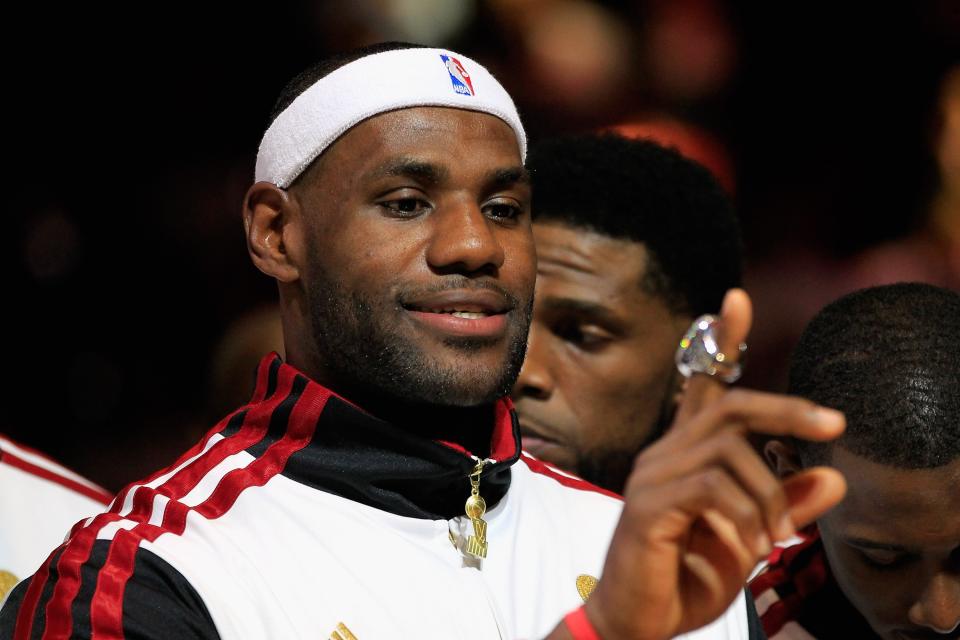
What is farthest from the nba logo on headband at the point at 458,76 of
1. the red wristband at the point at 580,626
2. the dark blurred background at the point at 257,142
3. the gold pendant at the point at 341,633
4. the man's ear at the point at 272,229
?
the dark blurred background at the point at 257,142

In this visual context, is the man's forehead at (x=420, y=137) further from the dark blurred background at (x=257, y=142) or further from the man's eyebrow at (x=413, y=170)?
the dark blurred background at (x=257, y=142)

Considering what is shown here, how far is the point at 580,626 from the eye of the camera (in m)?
1.81

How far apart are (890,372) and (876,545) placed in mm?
344

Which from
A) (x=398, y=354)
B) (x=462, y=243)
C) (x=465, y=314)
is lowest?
(x=398, y=354)

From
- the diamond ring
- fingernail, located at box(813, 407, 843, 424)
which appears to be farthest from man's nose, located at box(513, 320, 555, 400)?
fingernail, located at box(813, 407, 843, 424)

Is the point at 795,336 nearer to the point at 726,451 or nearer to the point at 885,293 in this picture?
the point at 885,293

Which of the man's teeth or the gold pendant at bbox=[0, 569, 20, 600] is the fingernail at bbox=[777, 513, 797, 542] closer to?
the man's teeth

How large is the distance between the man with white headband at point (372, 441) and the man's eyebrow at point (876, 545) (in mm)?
294

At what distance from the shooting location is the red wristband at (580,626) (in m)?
1.80

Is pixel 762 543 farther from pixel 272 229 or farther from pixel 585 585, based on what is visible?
pixel 272 229

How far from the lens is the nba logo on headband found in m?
2.60

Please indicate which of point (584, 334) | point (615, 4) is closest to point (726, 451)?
point (584, 334)

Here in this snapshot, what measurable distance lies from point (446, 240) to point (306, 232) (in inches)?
12.5

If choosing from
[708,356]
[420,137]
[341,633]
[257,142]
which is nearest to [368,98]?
[420,137]
